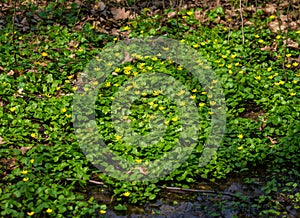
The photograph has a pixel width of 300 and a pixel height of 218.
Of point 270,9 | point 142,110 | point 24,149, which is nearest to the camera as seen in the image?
point 24,149

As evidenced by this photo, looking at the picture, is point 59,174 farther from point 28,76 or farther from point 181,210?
point 28,76

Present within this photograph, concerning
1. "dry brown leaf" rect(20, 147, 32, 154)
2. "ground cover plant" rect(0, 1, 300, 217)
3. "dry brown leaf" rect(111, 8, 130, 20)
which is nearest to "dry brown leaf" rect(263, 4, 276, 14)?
"ground cover plant" rect(0, 1, 300, 217)

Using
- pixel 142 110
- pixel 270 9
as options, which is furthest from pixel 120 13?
pixel 142 110

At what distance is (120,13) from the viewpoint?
235 inches

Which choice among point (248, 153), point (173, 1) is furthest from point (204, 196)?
point (173, 1)

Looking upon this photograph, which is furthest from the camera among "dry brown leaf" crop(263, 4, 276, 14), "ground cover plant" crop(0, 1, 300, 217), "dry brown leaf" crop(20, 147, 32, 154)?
"dry brown leaf" crop(263, 4, 276, 14)

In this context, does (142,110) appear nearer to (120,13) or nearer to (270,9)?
(120,13)

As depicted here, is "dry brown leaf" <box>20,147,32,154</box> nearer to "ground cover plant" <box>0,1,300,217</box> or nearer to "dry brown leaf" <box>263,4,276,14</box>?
"ground cover plant" <box>0,1,300,217</box>

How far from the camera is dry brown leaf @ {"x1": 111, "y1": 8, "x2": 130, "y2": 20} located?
5.92 m

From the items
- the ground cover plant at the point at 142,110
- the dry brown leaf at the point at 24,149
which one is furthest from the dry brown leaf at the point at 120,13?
the dry brown leaf at the point at 24,149

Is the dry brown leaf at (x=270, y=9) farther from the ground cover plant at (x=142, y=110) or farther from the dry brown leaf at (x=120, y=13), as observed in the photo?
the dry brown leaf at (x=120, y=13)

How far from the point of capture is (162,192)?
144 inches

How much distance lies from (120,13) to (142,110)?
1.98 meters

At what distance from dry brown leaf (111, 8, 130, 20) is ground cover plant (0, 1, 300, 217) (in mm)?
141
